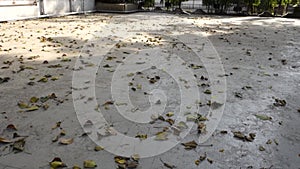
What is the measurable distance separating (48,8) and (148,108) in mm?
13085

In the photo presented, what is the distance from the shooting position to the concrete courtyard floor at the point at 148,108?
245 cm

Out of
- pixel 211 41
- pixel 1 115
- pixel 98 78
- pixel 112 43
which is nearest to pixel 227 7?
pixel 211 41

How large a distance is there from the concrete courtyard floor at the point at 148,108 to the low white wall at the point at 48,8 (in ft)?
21.6

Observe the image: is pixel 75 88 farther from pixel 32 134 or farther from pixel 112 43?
pixel 112 43

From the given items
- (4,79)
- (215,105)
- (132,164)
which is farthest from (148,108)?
(4,79)

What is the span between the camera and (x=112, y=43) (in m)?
7.53

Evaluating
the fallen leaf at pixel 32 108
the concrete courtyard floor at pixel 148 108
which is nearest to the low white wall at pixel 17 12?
the concrete courtyard floor at pixel 148 108

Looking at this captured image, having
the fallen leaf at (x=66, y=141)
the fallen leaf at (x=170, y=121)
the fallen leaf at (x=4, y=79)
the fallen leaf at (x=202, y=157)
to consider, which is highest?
the fallen leaf at (x=4, y=79)

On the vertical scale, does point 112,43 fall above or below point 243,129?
above

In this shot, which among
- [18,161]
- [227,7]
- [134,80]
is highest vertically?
[227,7]

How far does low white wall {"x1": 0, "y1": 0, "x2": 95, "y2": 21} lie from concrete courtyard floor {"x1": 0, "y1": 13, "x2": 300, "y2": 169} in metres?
6.59

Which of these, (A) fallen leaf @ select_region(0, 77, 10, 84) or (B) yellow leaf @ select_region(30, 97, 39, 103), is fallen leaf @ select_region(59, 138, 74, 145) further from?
(A) fallen leaf @ select_region(0, 77, 10, 84)

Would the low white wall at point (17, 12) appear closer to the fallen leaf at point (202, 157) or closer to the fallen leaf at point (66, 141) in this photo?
the fallen leaf at point (66, 141)

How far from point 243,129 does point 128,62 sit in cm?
309
